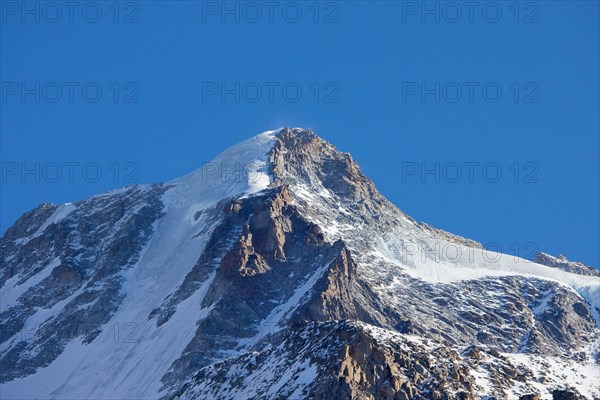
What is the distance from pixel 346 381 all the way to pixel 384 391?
4.32 meters

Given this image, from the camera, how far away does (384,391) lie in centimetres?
19962

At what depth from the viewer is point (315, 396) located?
198500mm

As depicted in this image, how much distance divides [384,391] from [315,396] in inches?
292

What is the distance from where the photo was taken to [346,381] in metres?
199

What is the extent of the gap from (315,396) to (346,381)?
3.62 m
